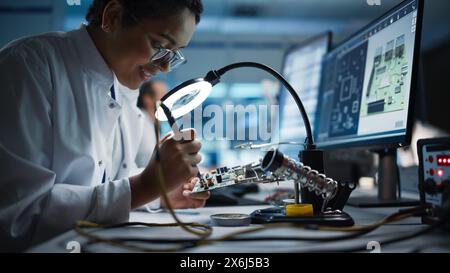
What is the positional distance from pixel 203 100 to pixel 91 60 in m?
0.34

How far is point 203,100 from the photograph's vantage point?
752 mm

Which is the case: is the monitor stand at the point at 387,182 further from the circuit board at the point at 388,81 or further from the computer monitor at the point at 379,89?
the circuit board at the point at 388,81

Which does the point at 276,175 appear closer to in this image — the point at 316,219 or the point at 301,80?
the point at 316,219

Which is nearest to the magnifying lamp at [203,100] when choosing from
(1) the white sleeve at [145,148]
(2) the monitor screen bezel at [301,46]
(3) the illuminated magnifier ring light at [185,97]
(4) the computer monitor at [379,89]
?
(3) the illuminated magnifier ring light at [185,97]

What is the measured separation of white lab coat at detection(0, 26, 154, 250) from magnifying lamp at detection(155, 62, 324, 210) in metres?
0.19

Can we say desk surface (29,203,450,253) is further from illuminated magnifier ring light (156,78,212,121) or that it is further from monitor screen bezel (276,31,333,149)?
monitor screen bezel (276,31,333,149)

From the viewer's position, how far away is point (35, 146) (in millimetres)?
724

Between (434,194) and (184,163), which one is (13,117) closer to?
(184,163)

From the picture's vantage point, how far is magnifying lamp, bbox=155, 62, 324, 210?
0.65 meters

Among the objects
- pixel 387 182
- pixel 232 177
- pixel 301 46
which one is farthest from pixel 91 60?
pixel 301 46

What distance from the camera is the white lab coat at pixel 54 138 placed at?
2.21 feet
